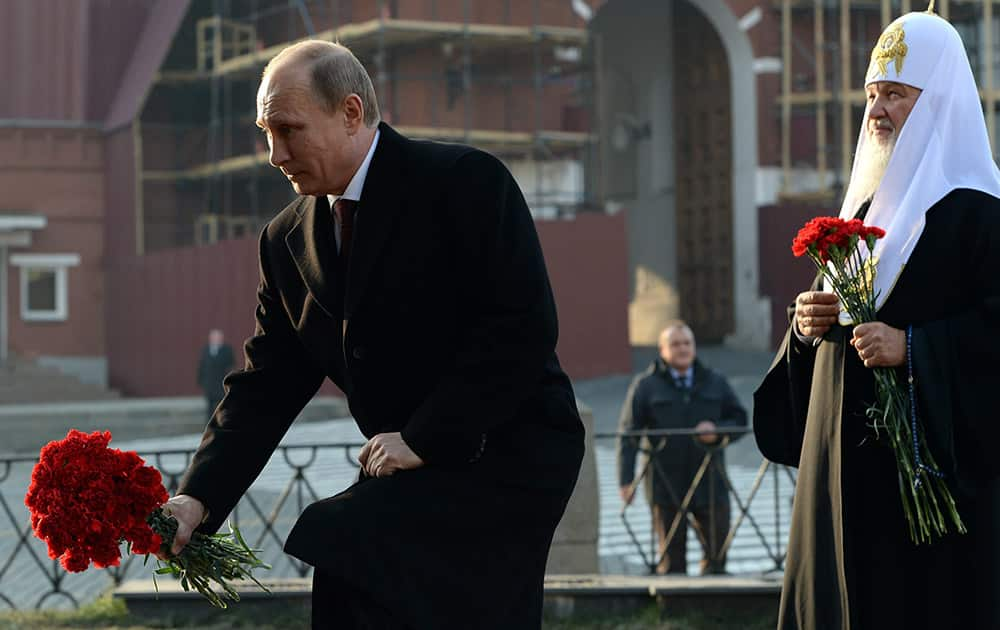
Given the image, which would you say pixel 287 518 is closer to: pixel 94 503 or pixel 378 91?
pixel 94 503

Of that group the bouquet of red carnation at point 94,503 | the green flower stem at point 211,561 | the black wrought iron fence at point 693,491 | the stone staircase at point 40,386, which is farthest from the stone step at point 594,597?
the stone staircase at point 40,386

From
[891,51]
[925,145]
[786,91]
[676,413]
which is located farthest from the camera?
[786,91]

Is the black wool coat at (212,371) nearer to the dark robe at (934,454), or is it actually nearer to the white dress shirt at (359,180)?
the dark robe at (934,454)

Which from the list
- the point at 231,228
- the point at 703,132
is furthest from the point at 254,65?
the point at 703,132

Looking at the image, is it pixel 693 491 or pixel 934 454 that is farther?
pixel 693 491

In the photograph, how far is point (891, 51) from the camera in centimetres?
449

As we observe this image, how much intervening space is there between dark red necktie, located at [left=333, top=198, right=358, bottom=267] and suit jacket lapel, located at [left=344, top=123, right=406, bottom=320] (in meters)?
0.08

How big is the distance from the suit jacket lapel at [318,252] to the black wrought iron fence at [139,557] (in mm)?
3177

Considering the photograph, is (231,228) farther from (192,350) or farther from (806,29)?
(806,29)

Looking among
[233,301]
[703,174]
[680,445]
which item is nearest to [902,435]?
[680,445]

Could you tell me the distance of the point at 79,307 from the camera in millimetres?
34344

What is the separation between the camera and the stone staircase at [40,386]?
30578 mm

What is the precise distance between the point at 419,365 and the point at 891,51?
74.8 inches

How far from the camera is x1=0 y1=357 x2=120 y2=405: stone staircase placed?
100 ft
